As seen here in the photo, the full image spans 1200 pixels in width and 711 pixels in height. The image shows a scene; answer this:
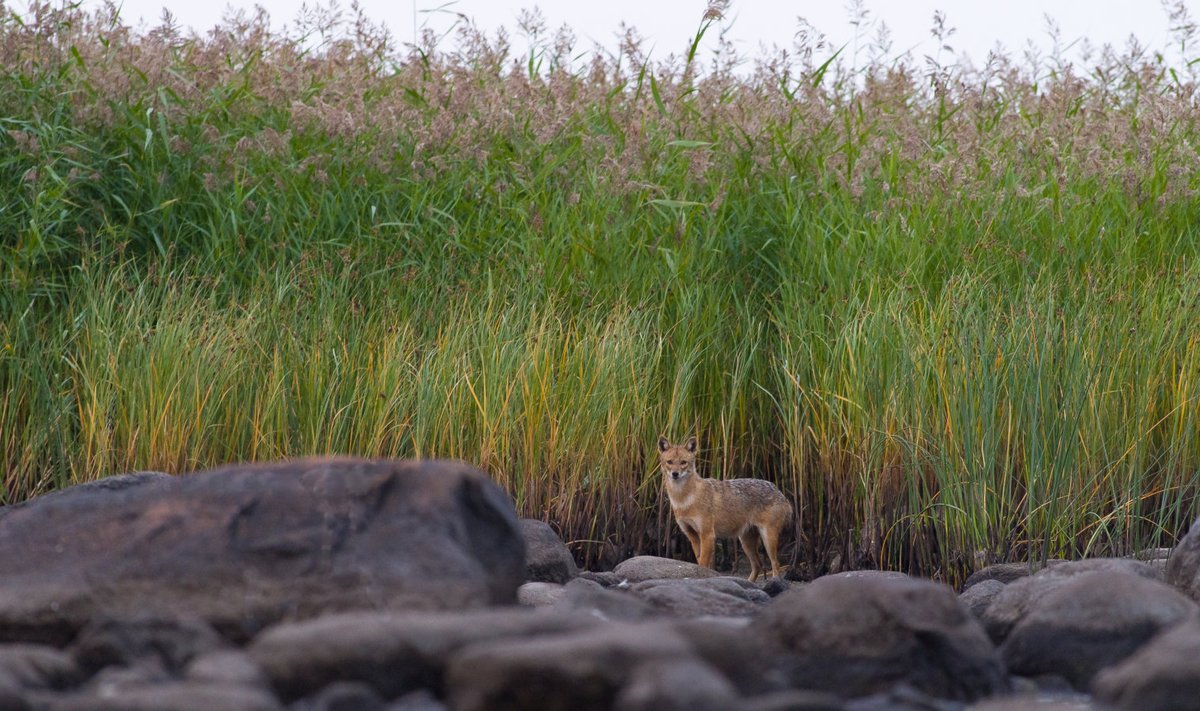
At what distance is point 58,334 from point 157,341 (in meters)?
0.91

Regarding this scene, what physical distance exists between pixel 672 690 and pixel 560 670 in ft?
0.88

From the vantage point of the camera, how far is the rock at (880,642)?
375cm

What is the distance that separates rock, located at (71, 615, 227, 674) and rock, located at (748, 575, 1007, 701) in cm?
160

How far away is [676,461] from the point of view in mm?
6645

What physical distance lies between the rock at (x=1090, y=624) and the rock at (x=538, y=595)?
1802 mm

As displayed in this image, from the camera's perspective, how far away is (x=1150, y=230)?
7.81 meters

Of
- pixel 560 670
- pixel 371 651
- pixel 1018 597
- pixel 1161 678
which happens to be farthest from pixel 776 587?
pixel 560 670

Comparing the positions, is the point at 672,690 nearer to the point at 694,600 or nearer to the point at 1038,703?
the point at 1038,703

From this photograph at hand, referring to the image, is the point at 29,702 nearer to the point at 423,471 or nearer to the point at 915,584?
the point at 423,471

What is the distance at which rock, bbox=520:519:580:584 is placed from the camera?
6.03 metres

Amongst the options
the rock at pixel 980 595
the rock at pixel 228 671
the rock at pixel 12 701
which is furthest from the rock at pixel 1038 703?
the rock at pixel 12 701

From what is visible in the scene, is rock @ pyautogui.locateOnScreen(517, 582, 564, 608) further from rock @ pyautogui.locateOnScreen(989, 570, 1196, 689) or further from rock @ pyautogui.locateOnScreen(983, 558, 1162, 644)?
rock @ pyautogui.locateOnScreen(989, 570, 1196, 689)

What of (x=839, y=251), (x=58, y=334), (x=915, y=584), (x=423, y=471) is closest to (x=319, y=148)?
(x=58, y=334)

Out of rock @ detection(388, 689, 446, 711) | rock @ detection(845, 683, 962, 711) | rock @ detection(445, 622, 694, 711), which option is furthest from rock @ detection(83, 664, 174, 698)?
rock @ detection(845, 683, 962, 711)
